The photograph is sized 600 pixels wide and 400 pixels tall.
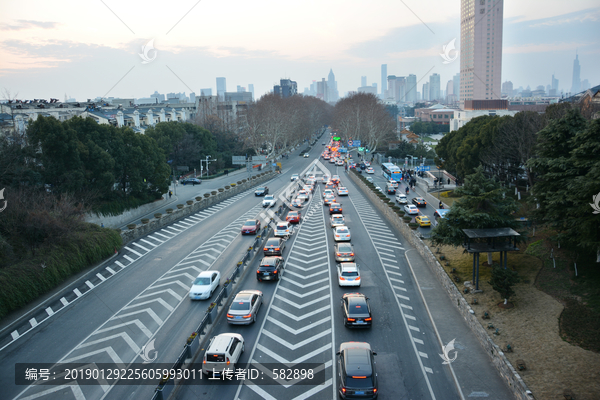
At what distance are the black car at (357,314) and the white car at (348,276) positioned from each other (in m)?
4.11

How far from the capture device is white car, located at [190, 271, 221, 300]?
22.6m

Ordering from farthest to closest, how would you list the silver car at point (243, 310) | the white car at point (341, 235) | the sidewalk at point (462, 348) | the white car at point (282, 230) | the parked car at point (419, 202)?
the parked car at point (419, 202) → the white car at point (282, 230) → the white car at point (341, 235) → the silver car at point (243, 310) → the sidewalk at point (462, 348)

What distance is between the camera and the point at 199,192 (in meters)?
62.6

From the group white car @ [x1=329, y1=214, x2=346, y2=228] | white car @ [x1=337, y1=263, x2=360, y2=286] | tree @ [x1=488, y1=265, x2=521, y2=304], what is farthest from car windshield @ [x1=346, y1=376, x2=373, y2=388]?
white car @ [x1=329, y1=214, x2=346, y2=228]

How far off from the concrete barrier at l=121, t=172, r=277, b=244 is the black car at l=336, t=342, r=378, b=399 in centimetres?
2559

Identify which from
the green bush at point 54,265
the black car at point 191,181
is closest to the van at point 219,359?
the green bush at point 54,265

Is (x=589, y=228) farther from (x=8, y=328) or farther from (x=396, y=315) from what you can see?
(x=8, y=328)

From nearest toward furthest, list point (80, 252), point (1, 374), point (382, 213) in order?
point (1, 374) < point (80, 252) < point (382, 213)

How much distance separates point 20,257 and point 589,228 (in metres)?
30.6

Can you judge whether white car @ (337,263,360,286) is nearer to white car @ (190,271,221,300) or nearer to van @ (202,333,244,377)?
white car @ (190,271,221,300)

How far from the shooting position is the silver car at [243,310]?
63.1ft

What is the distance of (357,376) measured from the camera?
13836 mm

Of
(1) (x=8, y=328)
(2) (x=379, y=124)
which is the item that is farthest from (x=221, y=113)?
(1) (x=8, y=328)

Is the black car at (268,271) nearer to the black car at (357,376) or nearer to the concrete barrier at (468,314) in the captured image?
the concrete barrier at (468,314)
